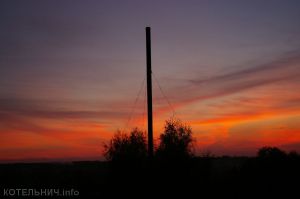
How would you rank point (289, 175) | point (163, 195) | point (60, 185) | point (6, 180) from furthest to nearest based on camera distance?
point (6, 180) < point (60, 185) < point (289, 175) < point (163, 195)

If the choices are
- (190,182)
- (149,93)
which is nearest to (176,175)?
(190,182)

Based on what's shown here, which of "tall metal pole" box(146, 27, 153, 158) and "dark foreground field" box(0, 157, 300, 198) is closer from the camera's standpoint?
"tall metal pole" box(146, 27, 153, 158)

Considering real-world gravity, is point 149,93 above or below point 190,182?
above

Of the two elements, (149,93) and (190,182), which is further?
(190,182)

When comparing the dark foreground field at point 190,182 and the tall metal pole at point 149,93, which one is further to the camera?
the dark foreground field at point 190,182

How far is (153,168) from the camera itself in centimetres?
3622

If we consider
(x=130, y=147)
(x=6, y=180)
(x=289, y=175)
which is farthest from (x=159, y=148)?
(x=6, y=180)

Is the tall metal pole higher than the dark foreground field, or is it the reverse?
the tall metal pole

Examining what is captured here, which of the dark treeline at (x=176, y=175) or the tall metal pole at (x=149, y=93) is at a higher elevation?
the tall metal pole at (x=149, y=93)

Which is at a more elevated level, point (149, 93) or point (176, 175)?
point (149, 93)

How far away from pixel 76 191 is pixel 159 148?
27.6 ft

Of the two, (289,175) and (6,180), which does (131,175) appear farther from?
(6,180)

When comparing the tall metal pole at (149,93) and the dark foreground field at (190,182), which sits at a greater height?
the tall metal pole at (149,93)

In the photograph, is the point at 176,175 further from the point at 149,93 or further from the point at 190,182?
the point at 149,93
